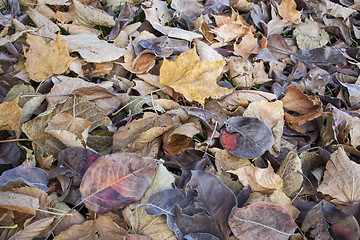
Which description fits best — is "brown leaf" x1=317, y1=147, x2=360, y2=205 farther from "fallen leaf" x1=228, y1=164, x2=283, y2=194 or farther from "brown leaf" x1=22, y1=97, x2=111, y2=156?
"brown leaf" x1=22, y1=97, x2=111, y2=156

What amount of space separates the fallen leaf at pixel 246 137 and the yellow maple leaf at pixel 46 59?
77 centimetres

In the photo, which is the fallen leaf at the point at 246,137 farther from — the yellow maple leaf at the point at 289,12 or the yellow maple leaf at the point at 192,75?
the yellow maple leaf at the point at 289,12

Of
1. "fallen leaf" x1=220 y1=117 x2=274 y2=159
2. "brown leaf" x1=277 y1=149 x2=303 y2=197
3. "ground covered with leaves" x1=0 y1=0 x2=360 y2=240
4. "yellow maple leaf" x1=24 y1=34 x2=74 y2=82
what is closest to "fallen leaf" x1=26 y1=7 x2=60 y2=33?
"ground covered with leaves" x1=0 y1=0 x2=360 y2=240

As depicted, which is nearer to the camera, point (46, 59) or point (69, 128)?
point (69, 128)

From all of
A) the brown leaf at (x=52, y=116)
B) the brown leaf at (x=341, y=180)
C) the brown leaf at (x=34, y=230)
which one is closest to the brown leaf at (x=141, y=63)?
the brown leaf at (x=52, y=116)

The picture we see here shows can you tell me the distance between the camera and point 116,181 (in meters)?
1.02

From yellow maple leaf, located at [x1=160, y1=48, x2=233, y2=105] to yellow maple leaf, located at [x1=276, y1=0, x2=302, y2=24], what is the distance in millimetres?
855

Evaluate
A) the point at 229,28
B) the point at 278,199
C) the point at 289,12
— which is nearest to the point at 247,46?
the point at 229,28

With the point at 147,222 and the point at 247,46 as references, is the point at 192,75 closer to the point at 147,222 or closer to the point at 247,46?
the point at 247,46

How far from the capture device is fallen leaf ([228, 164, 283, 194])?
3.56 ft

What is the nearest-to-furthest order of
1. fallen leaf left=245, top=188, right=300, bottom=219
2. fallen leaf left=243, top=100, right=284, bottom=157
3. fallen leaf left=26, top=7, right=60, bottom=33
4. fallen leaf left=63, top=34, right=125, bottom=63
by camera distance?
fallen leaf left=245, top=188, right=300, bottom=219
fallen leaf left=243, top=100, right=284, bottom=157
fallen leaf left=63, top=34, right=125, bottom=63
fallen leaf left=26, top=7, right=60, bottom=33

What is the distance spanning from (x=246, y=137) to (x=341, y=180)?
369 mm

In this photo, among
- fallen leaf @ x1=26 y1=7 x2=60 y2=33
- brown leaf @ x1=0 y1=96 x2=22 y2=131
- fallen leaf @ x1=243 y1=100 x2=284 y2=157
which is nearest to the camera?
brown leaf @ x1=0 y1=96 x2=22 y2=131

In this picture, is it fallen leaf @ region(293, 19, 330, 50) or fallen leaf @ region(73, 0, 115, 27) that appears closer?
fallen leaf @ region(73, 0, 115, 27)
